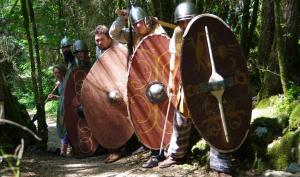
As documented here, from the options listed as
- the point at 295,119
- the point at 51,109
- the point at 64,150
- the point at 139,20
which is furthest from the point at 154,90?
the point at 51,109

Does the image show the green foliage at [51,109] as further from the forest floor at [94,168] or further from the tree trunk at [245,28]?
the tree trunk at [245,28]

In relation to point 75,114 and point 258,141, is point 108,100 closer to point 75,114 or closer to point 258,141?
point 75,114

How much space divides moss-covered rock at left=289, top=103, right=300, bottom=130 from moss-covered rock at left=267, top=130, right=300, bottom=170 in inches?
3.3

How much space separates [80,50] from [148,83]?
5.00ft

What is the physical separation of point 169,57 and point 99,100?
1.22 m

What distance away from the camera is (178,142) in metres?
4.20

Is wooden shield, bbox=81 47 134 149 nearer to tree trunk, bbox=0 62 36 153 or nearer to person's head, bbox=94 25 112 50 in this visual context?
person's head, bbox=94 25 112 50

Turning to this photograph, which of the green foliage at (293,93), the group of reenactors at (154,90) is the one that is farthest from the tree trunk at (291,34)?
the group of reenactors at (154,90)

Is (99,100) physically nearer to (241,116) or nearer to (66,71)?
(66,71)

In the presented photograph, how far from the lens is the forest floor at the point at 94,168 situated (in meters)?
4.10

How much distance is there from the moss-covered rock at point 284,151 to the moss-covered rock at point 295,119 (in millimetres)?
84

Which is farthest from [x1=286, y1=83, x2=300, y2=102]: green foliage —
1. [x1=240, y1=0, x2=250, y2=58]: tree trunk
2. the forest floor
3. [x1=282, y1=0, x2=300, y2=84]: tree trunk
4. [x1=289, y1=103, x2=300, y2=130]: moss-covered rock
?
[x1=240, y1=0, x2=250, y2=58]: tree trunk

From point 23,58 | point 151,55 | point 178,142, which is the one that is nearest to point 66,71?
point 151,55

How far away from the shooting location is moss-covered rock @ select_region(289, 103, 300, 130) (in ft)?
12.7
